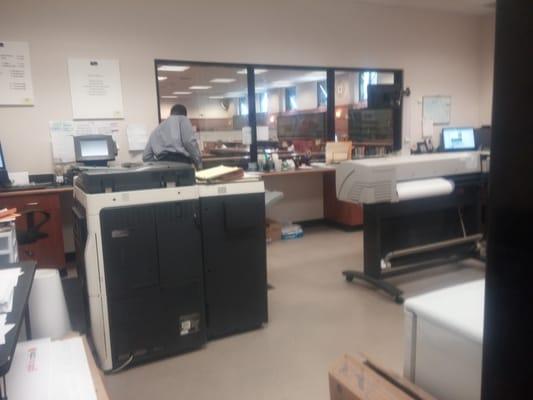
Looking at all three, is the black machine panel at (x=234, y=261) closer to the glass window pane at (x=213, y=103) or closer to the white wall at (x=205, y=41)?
the white wall at (x=205, y=41)

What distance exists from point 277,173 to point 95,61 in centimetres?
229

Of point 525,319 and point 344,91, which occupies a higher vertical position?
point 344,91

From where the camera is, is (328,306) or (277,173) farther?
(277,173)

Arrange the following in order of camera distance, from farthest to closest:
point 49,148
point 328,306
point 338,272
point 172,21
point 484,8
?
point 484,8 < point 172,21 < point 49,148 < point 338,272 < point 328,306

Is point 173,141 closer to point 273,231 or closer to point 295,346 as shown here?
point 273,231

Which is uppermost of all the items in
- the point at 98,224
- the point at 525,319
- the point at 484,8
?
the point at 484,8

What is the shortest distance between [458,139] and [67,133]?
212 inches

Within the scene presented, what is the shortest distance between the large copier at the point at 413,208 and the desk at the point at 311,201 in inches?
62.1

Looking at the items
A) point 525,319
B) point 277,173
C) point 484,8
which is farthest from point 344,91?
point 525,319

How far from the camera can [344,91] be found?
9055mm

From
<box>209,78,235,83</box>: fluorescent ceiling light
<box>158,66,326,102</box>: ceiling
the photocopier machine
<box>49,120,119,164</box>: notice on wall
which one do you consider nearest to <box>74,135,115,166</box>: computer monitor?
<box>49,120,119,164</box>: notice on wall

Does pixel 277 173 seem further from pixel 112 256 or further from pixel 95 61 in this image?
pixel 112 256

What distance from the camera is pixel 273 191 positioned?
4.47 metres

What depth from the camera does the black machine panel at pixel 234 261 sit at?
2.63 meters
